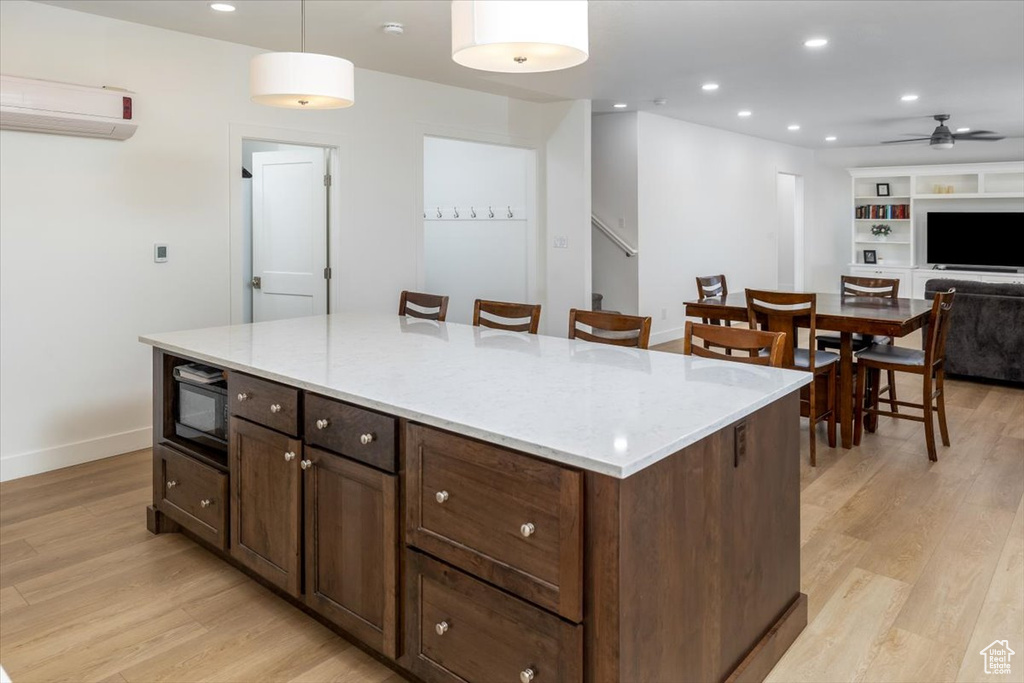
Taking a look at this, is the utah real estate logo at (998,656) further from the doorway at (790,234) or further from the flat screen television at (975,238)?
the doorway at (790,234)

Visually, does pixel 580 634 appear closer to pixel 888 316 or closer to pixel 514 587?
pixel 514 587

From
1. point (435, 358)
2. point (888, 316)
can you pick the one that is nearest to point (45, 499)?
point (435, 358)

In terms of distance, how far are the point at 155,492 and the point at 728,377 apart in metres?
2.32

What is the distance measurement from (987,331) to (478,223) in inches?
173

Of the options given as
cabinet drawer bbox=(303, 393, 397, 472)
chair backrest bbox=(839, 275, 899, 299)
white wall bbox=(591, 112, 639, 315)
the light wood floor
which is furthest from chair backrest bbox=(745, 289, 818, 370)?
white wall bbox=(591, 112, 639, 315)

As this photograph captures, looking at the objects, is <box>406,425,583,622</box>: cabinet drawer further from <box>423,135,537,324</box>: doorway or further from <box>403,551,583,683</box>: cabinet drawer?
<box>423,135,537,324</box>: doorway

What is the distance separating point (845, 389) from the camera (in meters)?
3.95

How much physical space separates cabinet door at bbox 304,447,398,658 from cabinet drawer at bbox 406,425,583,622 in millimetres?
126

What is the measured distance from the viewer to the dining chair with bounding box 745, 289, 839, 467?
3779 millimetres

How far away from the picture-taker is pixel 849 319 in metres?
3.78

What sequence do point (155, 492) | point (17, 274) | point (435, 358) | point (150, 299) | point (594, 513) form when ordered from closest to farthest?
point (594, 513) → point (435, 358) → point (155, 492) → point (17, 274) → point (150, 299)

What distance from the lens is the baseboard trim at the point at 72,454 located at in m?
3.61

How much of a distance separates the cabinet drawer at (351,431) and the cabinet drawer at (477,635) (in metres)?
0.27

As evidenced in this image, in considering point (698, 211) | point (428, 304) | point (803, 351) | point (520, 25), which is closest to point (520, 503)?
point (520, 25)
